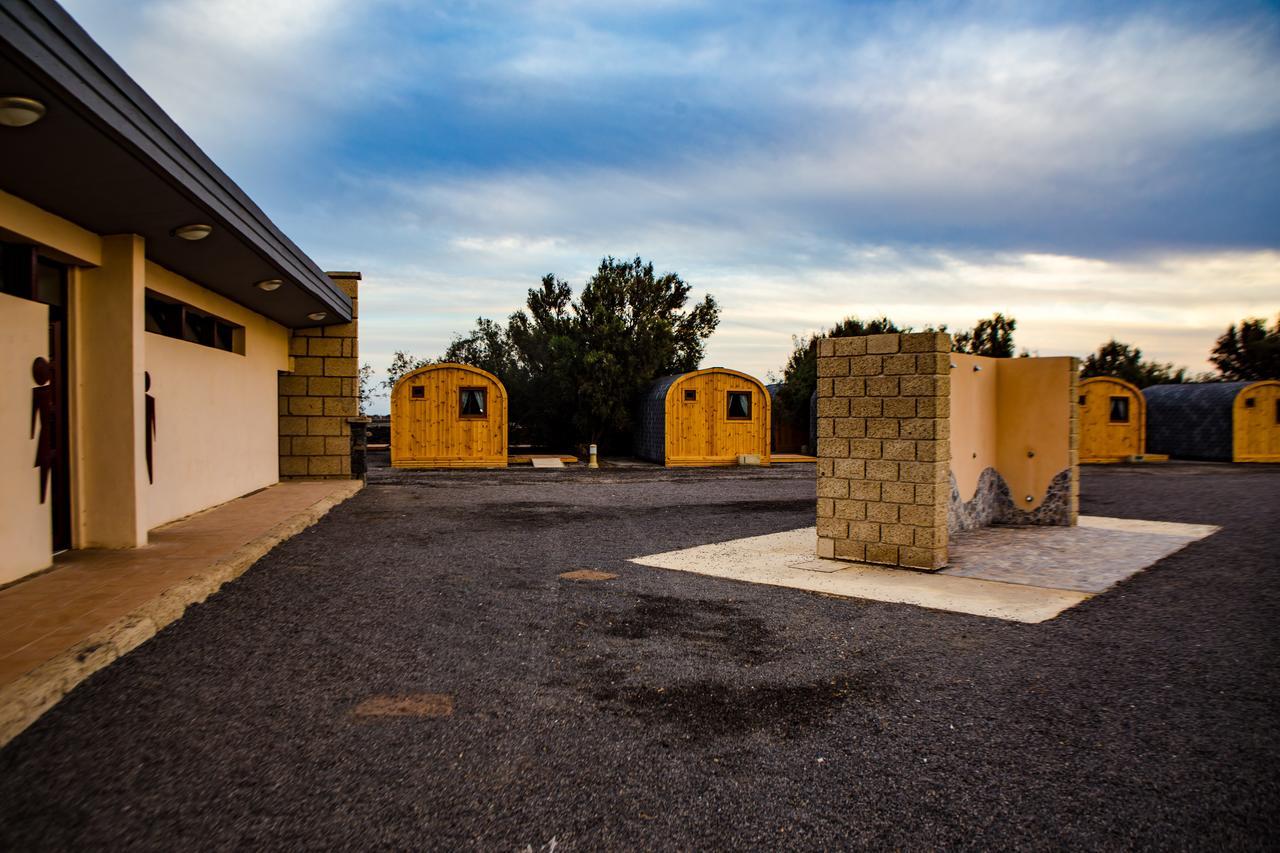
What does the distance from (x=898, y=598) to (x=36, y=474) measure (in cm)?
648

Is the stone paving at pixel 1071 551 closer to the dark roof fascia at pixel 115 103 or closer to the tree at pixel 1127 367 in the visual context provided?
the dark roof fascia at pixel 115 103

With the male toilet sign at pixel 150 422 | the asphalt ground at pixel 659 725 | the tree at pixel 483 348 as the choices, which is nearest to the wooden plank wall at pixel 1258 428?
the asphalt ground at pixel 659 725

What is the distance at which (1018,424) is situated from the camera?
9.33 metres

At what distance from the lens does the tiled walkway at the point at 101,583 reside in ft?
11.8

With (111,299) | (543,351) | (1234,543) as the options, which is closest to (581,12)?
(111,299)

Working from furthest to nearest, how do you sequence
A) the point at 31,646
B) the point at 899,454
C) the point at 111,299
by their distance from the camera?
the point at 899,454 → the point at 111,299 → the point at 31,646

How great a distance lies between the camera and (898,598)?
213 inches

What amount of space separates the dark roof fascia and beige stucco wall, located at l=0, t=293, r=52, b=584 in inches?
57.5


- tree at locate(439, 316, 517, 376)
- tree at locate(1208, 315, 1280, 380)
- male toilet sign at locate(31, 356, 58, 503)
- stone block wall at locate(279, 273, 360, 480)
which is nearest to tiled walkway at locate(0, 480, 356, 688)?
male toilet sign at locate(31, 356, 58, 503)

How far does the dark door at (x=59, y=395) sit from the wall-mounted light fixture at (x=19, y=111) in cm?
258

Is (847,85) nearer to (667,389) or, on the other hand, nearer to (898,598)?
(898,598)

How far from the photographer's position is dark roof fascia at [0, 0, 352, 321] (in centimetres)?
297

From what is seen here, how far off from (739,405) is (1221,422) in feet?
55.3

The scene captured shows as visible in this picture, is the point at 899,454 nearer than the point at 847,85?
Yes
